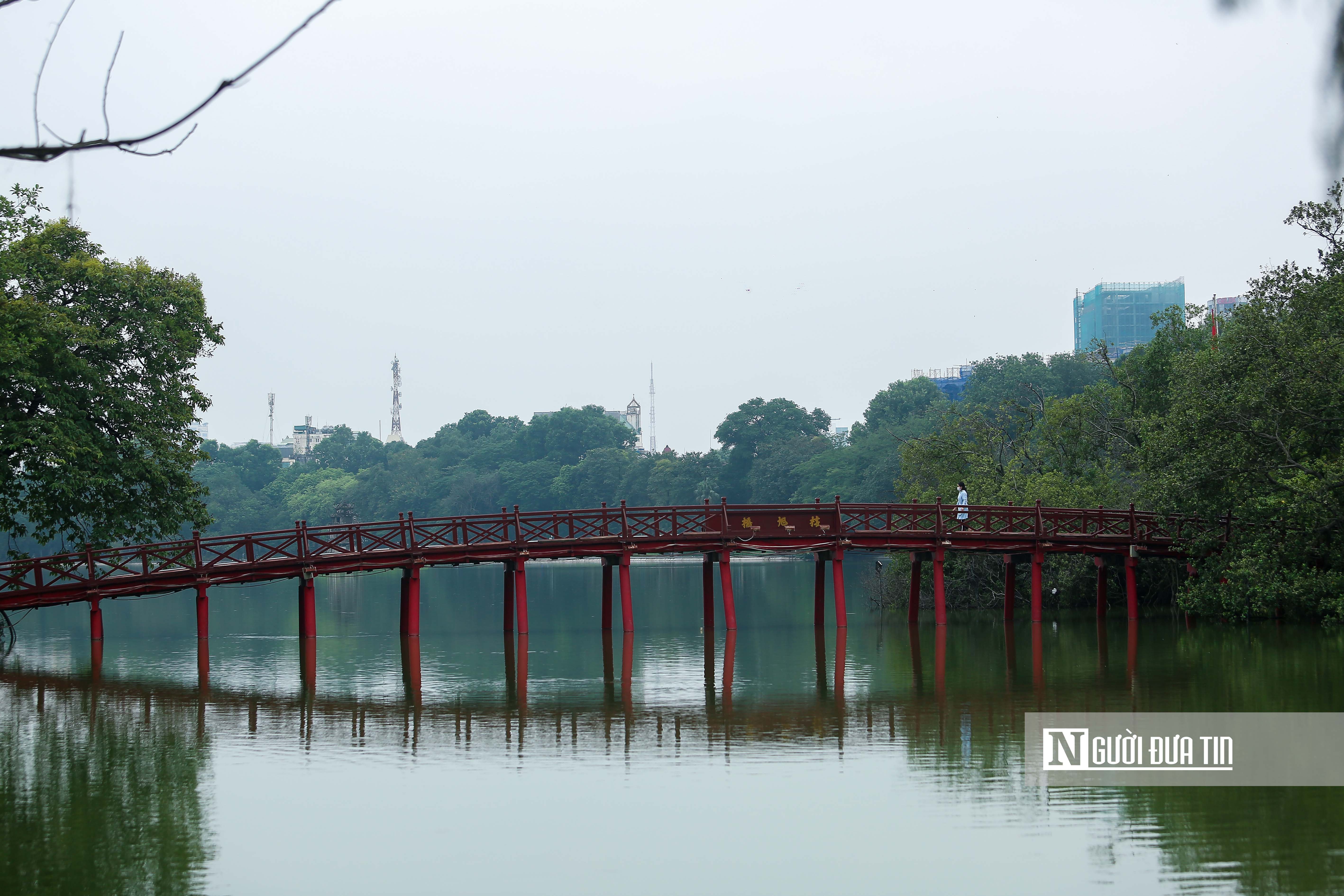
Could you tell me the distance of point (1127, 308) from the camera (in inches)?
5635

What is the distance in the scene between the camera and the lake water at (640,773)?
1161 centimetres

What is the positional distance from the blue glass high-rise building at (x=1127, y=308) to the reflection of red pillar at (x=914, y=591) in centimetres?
10801

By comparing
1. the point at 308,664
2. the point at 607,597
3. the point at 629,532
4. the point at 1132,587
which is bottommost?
the point at 308,664

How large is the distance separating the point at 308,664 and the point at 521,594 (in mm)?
6185

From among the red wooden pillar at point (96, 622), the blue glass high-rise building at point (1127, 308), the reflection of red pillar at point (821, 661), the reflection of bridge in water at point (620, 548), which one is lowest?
the reflection of red pillar at point (821, 661)

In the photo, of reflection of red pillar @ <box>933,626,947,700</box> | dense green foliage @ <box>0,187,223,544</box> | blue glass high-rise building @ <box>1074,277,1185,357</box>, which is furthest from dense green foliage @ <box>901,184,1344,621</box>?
blue glass high-rise building @ <box>1074,277,1185,357</box>

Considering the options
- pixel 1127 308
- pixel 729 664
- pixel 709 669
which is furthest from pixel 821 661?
pixel 1127 308

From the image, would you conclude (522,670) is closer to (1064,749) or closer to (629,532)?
(629,532)

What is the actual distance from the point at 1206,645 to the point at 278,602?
4200cm

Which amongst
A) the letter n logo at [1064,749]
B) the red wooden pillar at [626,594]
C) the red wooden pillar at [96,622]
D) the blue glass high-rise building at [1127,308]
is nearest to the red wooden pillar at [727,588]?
the red wooden pillar at [626,594]

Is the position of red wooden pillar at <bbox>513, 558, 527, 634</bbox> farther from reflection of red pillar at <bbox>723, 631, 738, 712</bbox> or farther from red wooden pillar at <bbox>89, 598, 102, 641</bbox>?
red wooden pillar at <bbox>89, 598, 102, 641</bbox>

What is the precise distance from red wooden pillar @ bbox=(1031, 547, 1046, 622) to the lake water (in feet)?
4.70

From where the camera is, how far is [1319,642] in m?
27.7

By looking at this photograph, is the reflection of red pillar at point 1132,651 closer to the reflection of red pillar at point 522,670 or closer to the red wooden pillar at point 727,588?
the red wooden pillar at point 727,588
